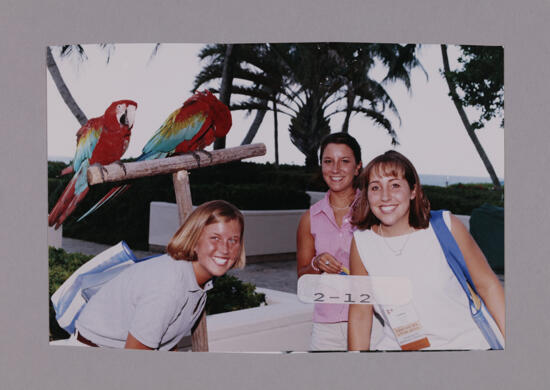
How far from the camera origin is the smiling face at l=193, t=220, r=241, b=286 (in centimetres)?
287

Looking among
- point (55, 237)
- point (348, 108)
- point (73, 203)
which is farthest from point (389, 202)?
point (55, 237)

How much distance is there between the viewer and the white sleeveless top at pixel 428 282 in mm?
2934

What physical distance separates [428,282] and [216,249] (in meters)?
1.22

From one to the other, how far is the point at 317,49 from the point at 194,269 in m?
1.48

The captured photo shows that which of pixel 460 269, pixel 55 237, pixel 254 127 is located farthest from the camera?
pixel 55 237

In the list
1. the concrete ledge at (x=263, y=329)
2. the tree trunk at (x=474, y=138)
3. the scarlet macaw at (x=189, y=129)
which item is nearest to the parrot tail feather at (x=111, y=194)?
the scarlet macaw at (x=189, y=129)

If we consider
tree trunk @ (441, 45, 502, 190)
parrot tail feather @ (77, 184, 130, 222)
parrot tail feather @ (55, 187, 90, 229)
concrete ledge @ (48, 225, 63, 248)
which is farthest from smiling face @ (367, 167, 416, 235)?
concrete ledge @ (48, 225, 63, 248)

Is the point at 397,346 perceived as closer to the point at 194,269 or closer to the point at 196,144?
the point at 194,269

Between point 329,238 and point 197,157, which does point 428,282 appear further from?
point 197,157

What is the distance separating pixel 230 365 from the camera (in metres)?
3.16

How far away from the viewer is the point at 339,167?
306 centimetres

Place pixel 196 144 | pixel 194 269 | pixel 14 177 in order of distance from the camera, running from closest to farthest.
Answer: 1. pixel 194 269
2. pixel 196 144
3. pixel 14 177

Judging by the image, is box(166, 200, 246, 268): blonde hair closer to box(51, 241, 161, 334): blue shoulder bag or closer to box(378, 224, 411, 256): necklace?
box(51, 241, 161, 334): blue shoulder bag

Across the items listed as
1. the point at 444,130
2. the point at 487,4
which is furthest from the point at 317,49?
the point at 487,4
